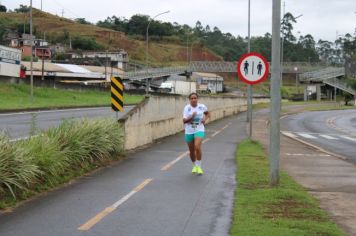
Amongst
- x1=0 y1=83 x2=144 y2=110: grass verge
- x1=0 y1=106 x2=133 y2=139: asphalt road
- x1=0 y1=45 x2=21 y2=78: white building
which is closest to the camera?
x1=0 y1=106 x2=133 y2=139: asphalt road

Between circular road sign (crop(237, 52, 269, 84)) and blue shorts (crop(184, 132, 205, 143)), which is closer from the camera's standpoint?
blue shorts (crop(184, 132, 205, 143))

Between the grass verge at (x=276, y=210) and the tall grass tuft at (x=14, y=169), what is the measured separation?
3.37 m

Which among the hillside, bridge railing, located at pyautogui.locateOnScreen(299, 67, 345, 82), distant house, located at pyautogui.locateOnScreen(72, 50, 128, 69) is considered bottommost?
bridge railing, located at pyautogui.locateOnScreen(299, 67, 345, 82)

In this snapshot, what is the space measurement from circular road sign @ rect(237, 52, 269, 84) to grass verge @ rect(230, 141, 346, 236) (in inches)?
213

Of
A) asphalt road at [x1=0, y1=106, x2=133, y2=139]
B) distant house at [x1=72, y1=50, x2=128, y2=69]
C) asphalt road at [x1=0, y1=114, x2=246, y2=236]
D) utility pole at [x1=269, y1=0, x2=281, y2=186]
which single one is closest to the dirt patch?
asphalt road at [x1=0, y1=114, x2=246, y2=236]

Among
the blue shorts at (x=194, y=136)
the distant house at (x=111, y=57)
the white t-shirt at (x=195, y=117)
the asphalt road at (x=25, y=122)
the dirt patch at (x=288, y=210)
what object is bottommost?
the dirt patch at (x=288, y=210)

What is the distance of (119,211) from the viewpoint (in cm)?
838

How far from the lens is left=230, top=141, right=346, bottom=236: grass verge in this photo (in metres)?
7.10

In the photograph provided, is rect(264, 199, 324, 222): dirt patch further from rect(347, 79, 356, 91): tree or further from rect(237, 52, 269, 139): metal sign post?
rect(347, 79, 356, 91): tree

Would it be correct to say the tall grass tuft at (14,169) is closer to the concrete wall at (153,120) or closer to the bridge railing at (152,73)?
the concrete wall at (153,120)

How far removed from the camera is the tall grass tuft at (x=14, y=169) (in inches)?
352

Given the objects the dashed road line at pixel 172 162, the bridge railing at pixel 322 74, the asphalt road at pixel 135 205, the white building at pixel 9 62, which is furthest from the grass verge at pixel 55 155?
the bridge railing at pixel 322 74

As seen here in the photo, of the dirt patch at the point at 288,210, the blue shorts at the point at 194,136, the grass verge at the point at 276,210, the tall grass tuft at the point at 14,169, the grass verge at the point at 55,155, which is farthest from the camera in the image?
the blue shorts at the point at 194,136

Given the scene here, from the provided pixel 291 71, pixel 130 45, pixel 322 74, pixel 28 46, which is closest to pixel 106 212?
pixel 322 74
